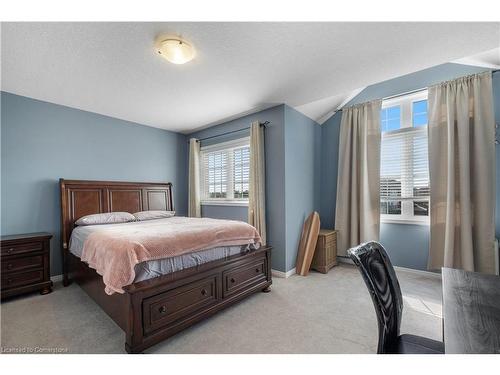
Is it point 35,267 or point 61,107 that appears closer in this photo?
point 35,267

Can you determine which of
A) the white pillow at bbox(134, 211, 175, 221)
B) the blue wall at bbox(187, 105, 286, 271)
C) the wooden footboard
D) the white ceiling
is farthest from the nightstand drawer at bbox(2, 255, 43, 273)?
the blue wall at bbox(187, 105, 286, 271)

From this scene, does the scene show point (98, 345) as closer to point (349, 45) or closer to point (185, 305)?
point (185, 305)

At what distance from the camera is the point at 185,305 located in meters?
1.91

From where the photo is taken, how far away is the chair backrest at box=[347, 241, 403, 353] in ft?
3.52

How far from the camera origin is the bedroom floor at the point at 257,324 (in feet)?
5.64

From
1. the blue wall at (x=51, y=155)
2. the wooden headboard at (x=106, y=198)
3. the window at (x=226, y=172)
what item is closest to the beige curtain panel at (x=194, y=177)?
the window at (x=226, y=172)

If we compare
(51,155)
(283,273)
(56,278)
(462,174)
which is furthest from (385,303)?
(51,155)

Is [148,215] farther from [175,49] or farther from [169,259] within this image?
[175,49]

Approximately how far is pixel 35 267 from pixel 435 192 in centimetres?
504

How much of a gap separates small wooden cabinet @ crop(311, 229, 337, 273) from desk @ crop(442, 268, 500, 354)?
6.90 ft

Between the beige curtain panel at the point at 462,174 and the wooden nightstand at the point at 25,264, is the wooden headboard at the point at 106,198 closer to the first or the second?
the wooden nightstand at the point at 25,264

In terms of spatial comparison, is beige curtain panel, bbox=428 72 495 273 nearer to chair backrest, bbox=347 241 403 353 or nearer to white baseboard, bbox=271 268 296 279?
white baseboard, bbox=271 268 296 279
